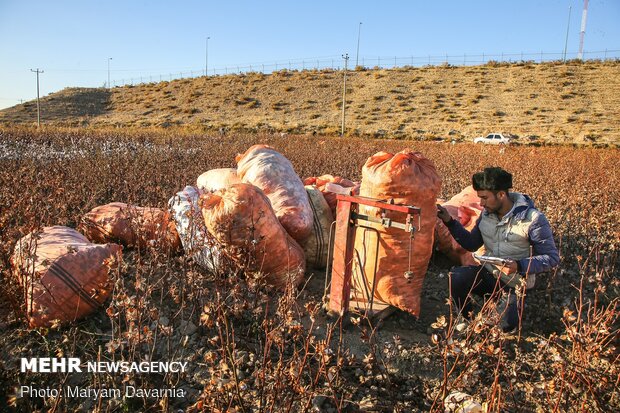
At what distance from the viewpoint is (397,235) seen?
2.70 meters

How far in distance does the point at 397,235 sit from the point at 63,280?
1.97m

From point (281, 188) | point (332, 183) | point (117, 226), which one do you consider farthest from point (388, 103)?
point (117, 226)

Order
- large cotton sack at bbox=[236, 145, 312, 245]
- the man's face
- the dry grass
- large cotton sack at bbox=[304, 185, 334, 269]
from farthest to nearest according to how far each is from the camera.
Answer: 1. large cotton sack at bbox=[304, 185, 334, 269]
2. large cotton sack at bbox=[236, 145, 312, 245]
3. the man's face
4. the dry grass

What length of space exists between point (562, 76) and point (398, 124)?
16187mm

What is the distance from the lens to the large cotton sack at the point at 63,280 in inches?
89.2

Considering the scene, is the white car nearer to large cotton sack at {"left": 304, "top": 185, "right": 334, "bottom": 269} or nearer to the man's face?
large cotton sack at {"left": 304, "top": 185, "right": 334, "bottom": 269}

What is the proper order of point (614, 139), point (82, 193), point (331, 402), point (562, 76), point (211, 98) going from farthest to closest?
point (211, 98), point (562, 76), point (614, 139), point (82, 193), point (331, 402)

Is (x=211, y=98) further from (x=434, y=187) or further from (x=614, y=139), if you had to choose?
(x=434, y=187)

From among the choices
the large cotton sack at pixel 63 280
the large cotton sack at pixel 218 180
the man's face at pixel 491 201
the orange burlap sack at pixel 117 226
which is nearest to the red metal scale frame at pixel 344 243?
the man's face at pixel 491 201

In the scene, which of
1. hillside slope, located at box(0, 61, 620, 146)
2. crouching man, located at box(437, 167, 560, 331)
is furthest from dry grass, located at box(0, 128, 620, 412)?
hillside slope, located at box(0, 61, 620, 146)

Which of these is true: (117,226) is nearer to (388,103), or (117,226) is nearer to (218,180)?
(218,180)

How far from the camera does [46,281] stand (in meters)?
2.32

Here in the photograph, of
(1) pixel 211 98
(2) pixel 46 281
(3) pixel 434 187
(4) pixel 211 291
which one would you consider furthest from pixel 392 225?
(1) pixel 211 98

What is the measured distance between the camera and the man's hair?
2.71 m
